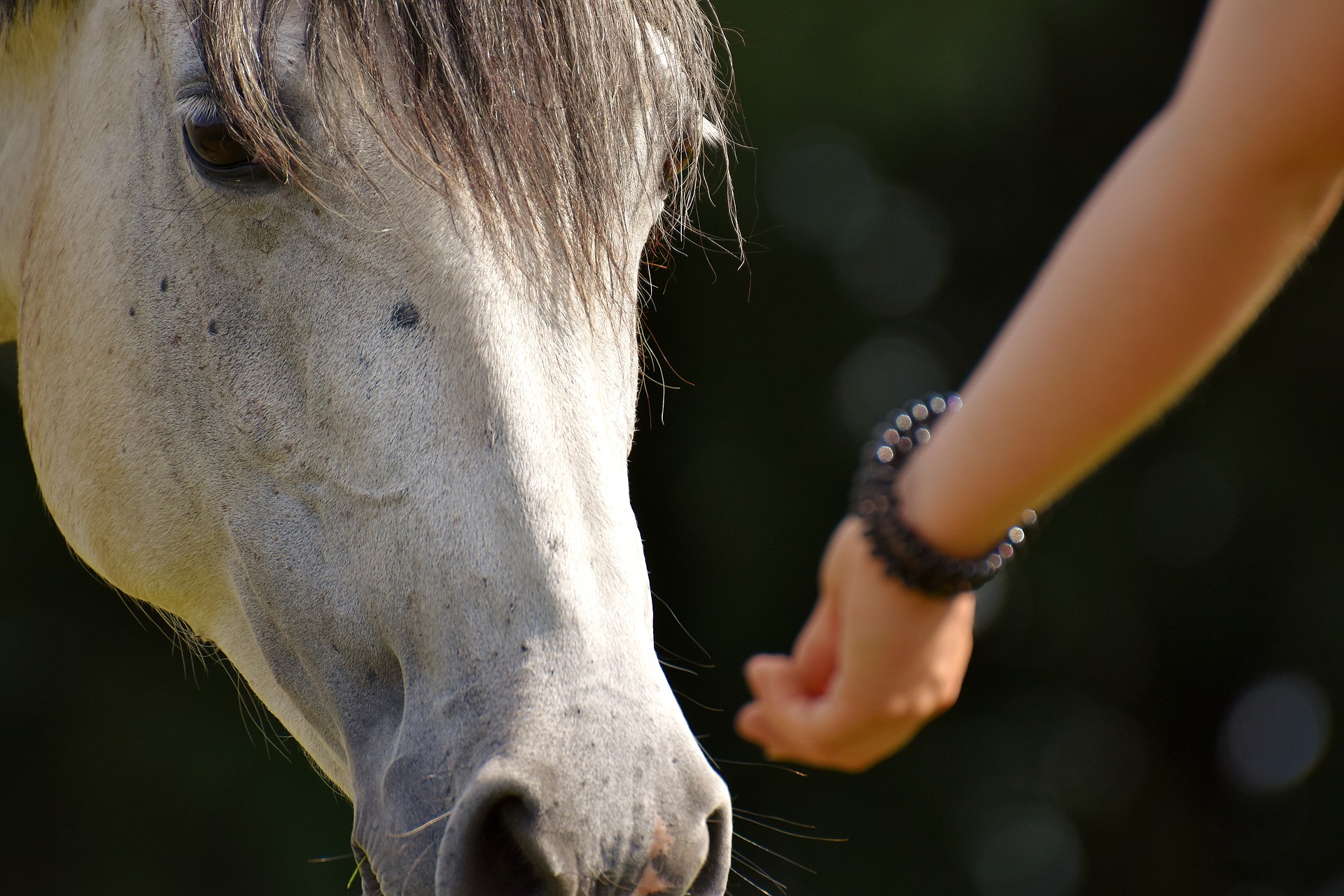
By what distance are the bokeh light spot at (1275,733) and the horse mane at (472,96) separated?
5.12 m

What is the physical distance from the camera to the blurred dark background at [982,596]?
4723 mm

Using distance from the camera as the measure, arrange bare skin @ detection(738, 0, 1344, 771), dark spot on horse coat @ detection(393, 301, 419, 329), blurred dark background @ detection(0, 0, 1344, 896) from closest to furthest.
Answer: bare skin @ detection(738, 0, 1344, 771) < dark spot on horse coat @ detection(393, 301, 419, 329) < blurred dark background @ detection(0, 0, 1344, 896)

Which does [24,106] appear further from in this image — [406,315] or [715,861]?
[715,861]

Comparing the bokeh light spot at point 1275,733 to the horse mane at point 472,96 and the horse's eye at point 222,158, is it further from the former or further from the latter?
the horse's eye at point 222,158

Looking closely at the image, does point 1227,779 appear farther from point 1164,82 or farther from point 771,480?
point 1164,82

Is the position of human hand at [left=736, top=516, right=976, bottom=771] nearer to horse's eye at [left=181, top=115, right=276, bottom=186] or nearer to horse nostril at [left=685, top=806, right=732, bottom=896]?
horse nostril at [left=685, top=806, right=732, bottom=896]

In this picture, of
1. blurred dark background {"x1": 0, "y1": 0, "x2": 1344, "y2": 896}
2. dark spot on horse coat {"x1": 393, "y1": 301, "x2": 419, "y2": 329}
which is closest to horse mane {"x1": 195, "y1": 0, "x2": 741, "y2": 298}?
dark spot on horse coat {"x1": 393, "y1": 301, "x2": 419, "y2": 329}

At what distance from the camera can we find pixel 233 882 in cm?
Result: 471

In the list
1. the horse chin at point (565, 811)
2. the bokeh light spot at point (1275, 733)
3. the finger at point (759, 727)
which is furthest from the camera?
the bokeh light spot at point (1275, 733)

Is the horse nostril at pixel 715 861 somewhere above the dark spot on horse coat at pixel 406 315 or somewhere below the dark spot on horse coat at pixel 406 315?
below

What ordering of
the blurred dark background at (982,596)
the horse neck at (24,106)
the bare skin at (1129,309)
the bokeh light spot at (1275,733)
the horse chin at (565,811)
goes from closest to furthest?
the bare skin at (1129,309) < the horse chin at (565,811) < the horse neck at (24,106) < the blurred dark background at (982,596) < the bokeh light spot at (1275,733)

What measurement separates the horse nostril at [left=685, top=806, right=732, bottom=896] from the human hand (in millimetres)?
101

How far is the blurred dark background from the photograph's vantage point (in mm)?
4723

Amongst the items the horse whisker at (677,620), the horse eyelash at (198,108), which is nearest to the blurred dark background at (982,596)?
the horse whisker at (677,620)
